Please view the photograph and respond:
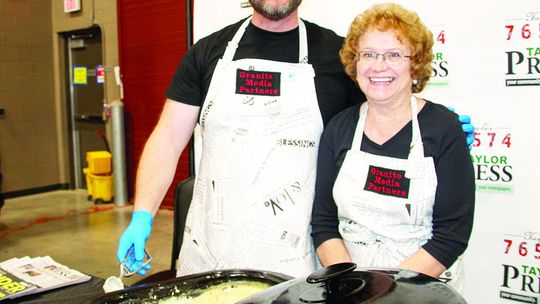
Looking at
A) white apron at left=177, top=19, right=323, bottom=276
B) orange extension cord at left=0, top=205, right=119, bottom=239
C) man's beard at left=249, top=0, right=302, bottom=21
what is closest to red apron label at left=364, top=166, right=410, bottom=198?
white apron at left=177, top=19, right=323, bottom=276

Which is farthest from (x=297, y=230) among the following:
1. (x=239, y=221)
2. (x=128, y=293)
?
(x=128, y=293)

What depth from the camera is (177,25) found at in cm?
514

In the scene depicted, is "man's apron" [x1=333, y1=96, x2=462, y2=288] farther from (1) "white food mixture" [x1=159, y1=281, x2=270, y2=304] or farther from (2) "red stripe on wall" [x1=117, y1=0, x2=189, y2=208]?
(2) "red stripe on wall" [x1=117, y1=0, x2=189, y2=208]

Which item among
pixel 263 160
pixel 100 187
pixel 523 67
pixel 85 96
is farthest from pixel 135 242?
pixel 85 96

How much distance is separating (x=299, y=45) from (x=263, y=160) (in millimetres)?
338

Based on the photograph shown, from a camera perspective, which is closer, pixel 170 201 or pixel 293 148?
pixel 293 148

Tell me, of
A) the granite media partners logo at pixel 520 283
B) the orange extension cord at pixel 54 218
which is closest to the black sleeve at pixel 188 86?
the granite media partners logo at pixel 520 283

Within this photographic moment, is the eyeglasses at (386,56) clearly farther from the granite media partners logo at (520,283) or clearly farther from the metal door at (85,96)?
the metal door at (85,96)

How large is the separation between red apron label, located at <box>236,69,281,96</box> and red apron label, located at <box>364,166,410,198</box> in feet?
1.18

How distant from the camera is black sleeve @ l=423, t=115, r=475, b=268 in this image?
1.10 m

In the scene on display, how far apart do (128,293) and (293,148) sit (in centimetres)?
63

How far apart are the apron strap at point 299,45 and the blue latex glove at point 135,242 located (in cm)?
50

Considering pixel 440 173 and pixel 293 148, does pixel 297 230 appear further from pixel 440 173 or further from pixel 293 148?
pixel 440 173

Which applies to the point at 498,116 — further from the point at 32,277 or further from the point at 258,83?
the point at 32,277
